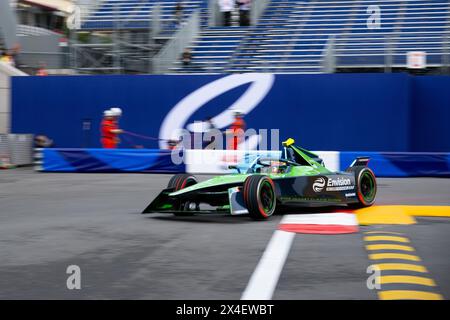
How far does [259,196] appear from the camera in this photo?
1067 centimetres

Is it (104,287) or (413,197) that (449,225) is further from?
(104,287)

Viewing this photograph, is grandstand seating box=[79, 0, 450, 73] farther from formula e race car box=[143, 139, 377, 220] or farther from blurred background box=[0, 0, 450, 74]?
formula e race car box=[143, 139, 377, 220]

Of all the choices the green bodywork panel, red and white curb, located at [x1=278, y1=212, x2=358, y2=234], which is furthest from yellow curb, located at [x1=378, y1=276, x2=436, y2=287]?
the green bodywork panel

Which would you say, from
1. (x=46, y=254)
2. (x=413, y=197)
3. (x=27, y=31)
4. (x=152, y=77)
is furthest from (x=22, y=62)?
(x=46, y=254)

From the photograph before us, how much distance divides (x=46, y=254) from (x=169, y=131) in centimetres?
1654

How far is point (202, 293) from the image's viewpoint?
6.22 metres

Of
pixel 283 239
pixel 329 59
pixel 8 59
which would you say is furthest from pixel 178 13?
pixel 283 239

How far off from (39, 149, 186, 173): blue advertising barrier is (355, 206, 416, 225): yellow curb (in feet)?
31.9

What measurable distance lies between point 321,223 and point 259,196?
3.20 ft

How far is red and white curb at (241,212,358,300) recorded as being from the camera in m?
6.39

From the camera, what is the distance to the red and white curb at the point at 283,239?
6391 mm

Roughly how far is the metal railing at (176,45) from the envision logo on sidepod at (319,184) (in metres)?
14.6

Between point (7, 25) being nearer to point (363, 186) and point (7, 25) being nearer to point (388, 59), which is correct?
point (388, 59)

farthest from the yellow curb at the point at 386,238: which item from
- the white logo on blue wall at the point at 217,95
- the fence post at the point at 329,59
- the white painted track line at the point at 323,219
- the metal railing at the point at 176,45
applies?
the metal railing at the point at 176,45
